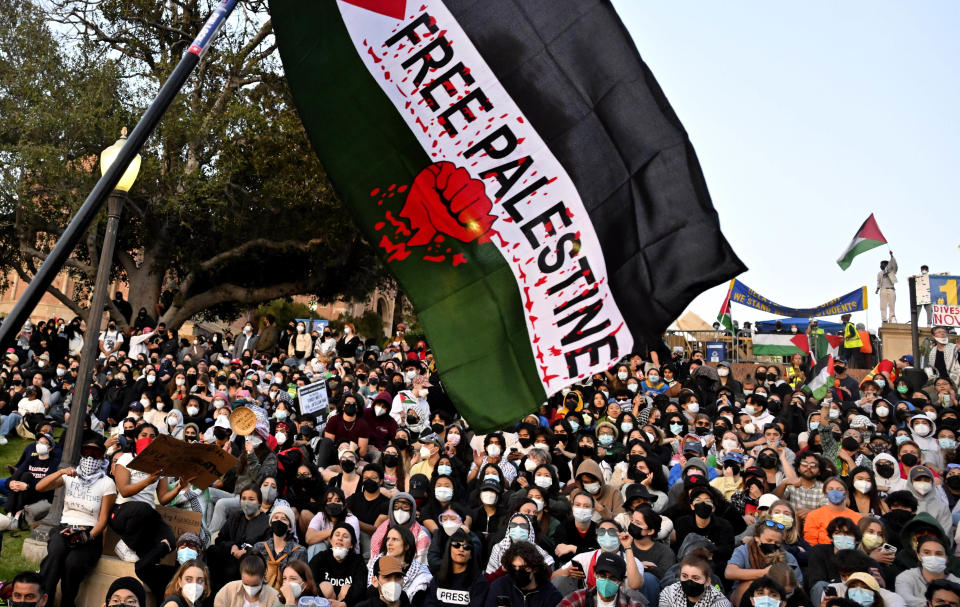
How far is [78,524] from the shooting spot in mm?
9016

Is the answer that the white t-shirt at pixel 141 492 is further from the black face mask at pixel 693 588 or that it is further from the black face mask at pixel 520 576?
the black face mask at pixel 693 588

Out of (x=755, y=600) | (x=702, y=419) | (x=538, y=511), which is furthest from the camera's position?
(x=702, y=419)

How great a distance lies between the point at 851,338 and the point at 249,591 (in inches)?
746

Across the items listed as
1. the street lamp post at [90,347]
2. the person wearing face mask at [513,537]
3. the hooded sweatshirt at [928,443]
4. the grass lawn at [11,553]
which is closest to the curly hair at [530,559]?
the person wearing face mask at [513,537]

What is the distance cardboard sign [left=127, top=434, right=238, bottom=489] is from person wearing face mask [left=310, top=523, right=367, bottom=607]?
52.7 inches

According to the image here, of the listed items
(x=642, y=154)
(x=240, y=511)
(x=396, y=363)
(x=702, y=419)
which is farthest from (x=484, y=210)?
(x=396, y=363)

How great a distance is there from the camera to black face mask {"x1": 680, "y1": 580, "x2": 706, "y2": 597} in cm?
746

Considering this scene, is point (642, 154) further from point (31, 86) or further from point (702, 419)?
point (31, 86)

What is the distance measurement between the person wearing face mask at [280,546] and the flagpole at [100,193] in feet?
19.7

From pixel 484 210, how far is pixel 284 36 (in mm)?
1460

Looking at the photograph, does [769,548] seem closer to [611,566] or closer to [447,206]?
[611,566]

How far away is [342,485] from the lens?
1192 centimetres

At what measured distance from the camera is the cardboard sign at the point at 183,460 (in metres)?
8.88

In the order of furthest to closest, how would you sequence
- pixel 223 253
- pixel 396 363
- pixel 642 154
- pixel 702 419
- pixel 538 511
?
pixel 223 253, pixel 396 363, pixel 702 419, pixel 538 511, pixel 642 154
